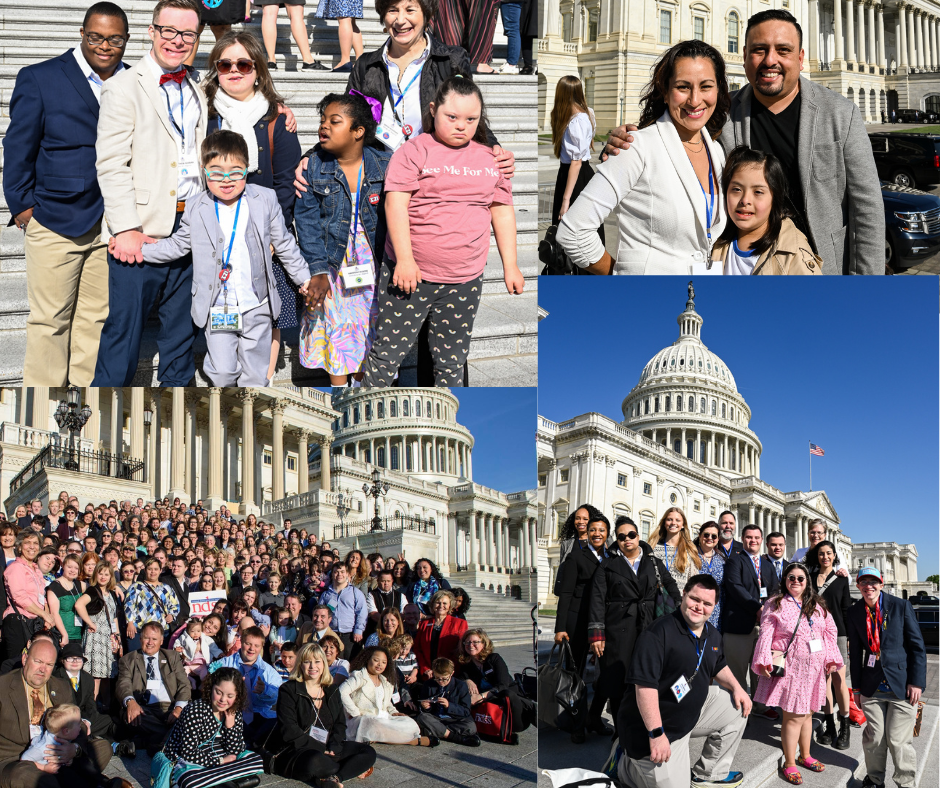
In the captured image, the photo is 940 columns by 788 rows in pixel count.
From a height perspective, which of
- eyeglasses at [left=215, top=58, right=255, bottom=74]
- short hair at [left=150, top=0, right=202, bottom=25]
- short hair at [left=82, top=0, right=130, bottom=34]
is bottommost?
eyeglasses at [left=215, top=58, right=255, bottom=74]

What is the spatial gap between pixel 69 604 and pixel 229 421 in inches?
77.6

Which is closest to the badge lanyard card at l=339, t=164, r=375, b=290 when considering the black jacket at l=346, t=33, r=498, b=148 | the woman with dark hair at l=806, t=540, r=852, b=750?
the black jacket at l=346, t=33, r=498, b=148

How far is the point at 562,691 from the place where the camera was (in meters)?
7.47

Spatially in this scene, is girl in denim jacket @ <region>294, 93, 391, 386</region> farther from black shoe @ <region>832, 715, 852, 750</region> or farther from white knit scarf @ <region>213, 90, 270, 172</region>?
black shoe @ <region>832, 715, 852, 750</region>

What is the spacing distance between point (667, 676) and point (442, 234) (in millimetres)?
4161

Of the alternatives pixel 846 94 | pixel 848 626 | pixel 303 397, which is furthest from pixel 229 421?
pixel 846 94

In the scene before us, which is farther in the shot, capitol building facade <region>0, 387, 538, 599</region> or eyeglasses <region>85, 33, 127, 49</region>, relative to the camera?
eyeglasses <region>85, 33, 127, 49</region>

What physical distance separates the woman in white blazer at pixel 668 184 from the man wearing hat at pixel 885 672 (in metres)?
3.15

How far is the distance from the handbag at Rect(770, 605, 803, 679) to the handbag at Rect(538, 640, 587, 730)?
1.61m

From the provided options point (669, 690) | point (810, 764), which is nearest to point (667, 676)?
point (669, 690)

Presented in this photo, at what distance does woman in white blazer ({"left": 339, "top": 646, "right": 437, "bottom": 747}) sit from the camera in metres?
7.88

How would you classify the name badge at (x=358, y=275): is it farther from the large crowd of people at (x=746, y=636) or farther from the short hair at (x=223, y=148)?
the large crowd of people at (x=746, y=636)

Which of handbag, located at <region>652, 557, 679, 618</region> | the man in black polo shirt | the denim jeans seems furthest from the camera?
the denim jeans

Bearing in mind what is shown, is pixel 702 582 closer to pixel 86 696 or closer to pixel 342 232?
pixel 342 232
